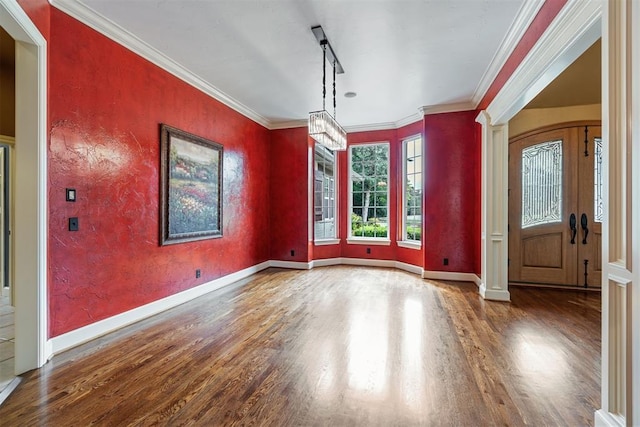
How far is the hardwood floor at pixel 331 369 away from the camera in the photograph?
→ 66.2 inches

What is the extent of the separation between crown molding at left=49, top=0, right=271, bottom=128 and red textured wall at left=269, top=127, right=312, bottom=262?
1.50 metres

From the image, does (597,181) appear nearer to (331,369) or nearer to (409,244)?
(409,244)

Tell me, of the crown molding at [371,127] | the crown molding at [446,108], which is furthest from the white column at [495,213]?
the crown molding at [371,127]

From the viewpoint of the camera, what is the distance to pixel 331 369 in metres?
2.16

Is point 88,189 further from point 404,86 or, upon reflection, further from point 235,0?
point 404,86

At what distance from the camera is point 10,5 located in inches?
71.3

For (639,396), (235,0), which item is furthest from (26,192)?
(639,396)

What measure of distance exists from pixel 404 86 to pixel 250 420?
Result: 13.9ft

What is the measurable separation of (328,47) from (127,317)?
11.6 feet

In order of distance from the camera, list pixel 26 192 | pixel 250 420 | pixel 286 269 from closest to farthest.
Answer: pixel 250 420 → pixel 26 192 → pixel 286 269

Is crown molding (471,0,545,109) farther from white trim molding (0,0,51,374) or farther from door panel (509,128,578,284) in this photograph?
white trim molding (0,0,51,374)

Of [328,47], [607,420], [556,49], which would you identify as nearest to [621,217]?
[607,420]

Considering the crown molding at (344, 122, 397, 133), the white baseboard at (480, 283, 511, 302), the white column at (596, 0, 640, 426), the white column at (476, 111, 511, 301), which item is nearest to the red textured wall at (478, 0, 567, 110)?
the white column at (476, 111, 511, 301)

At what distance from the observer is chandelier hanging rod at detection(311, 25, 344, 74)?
9.03 feet
